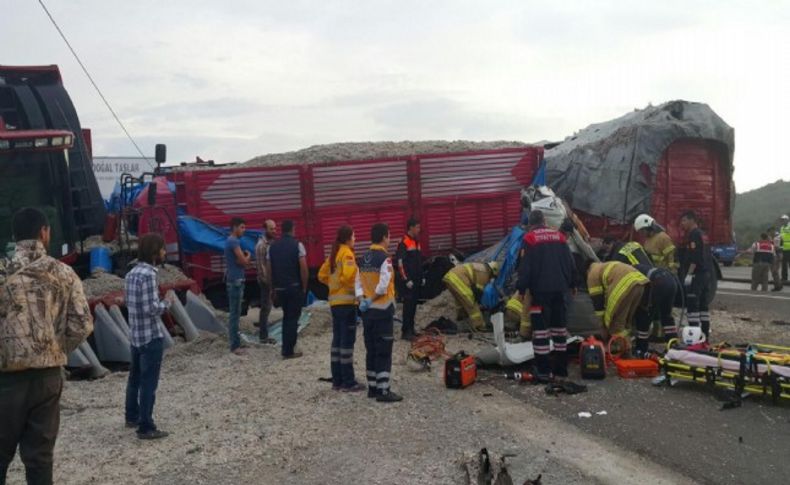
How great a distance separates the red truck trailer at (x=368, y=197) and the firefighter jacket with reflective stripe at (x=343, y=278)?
15.7ft

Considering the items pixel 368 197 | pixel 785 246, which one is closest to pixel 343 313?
pixel 368 197

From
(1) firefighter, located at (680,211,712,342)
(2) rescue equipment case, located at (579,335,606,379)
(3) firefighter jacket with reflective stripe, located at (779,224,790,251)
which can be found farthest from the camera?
(3) firefighter jacket with reflective stripe, located at (779,224,790,251)

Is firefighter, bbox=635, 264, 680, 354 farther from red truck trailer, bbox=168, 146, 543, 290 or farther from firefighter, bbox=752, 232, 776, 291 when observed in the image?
firefighter, bbox=752, 232, 776, 291

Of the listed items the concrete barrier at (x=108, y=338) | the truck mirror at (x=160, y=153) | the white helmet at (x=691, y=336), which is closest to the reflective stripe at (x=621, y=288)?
the white helmet at (x=691, y=336)

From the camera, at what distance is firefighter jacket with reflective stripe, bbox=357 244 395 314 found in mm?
7277

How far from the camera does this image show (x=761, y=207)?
66.1 meters

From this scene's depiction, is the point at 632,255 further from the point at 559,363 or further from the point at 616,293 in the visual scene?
the point at 559,363

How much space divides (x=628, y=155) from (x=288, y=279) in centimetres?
673

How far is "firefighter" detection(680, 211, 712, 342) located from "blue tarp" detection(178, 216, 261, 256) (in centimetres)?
671

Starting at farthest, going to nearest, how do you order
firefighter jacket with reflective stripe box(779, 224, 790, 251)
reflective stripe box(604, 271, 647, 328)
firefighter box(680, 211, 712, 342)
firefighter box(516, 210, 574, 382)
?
1. firefighter jacket with reflective stripe box(779, 224, 790, 251)
2. firefighter box(680, 211, 712, 342)
3. reflective stripe box(604, 271, 647, 328)
4. firefighter box(516, 210, 574, 382)

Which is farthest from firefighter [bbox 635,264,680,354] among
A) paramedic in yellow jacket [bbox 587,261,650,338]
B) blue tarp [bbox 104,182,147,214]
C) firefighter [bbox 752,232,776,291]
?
firefighter [bbox 752,232,776,291]

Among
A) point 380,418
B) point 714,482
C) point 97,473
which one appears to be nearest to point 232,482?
point 97,473

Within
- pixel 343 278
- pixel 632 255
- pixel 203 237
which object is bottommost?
pixel 343 278

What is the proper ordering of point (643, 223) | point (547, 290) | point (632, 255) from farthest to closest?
1. point (643, 223)
2. point (632, 255)
3. point (547, 290)
